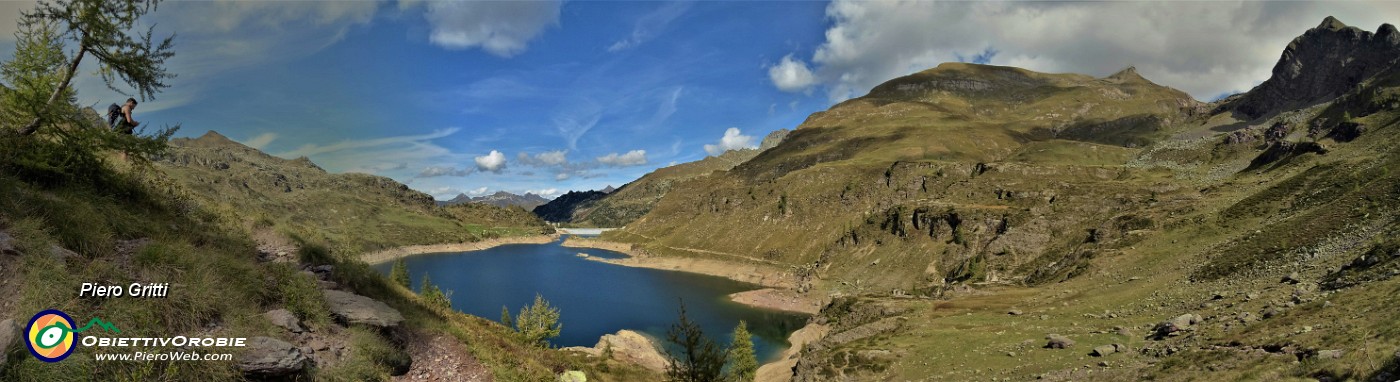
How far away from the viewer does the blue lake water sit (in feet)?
359

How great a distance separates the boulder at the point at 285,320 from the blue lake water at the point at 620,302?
73588 mm

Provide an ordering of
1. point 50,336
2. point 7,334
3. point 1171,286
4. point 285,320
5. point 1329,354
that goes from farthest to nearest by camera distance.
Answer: point 1171,286 → point 1329,354 → point 285,320 → point 50,336 → point 7,334

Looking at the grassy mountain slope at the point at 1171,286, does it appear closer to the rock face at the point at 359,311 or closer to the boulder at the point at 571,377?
the boulder at the point at 571,377

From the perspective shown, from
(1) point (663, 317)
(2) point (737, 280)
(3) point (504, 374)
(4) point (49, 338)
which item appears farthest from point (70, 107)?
(2) point (737, 280)

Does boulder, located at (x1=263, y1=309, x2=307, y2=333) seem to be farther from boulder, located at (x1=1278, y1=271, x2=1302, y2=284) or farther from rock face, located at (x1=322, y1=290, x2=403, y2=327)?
boulder, located at (x1=1278, y1=271, x2=1302, y2=284)

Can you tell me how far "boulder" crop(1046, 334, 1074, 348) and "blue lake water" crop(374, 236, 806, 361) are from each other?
50.9 meters

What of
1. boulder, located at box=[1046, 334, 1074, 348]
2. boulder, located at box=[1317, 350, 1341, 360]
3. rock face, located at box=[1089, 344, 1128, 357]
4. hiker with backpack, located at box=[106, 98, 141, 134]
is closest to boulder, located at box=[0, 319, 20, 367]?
hiker with backpack, located at box=[106, 98, 141, 134]

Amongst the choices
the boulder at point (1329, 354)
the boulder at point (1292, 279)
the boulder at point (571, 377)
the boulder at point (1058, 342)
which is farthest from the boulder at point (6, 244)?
the boulder at point (1292, 279)

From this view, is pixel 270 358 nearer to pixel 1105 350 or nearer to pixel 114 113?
pixel 114 113

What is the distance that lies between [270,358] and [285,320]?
268 cm

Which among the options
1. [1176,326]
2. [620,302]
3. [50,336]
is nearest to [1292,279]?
[1176,326]

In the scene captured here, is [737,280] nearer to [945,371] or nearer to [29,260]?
[945,371]

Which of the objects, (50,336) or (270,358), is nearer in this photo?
(50,336)

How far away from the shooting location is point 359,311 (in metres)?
16.0
